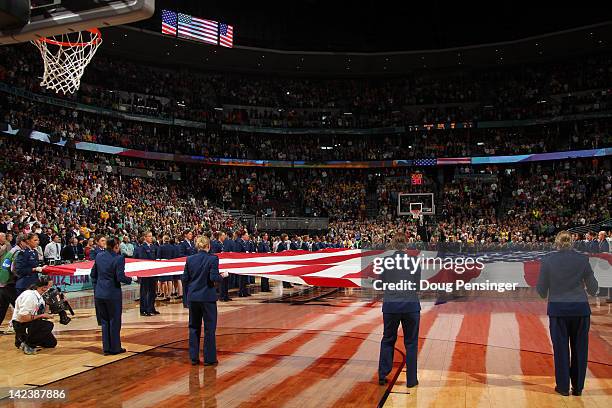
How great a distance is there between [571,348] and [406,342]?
177cm

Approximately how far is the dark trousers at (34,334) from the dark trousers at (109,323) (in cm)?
97

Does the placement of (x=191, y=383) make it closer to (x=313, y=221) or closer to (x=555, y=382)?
(x=555, y=382)

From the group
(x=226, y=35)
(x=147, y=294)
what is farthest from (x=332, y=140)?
(x=147, y=294)

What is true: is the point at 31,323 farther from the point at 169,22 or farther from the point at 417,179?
the point at 417,179

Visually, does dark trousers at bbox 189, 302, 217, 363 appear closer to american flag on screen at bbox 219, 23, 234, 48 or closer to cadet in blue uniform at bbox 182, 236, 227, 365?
cadet in blue uniform at bbox 182, 236, 227, 365

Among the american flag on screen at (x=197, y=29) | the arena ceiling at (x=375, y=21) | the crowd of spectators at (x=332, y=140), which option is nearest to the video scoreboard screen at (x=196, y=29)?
the american flag on screen at (x=197, y=29)

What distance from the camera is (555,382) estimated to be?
21.5 feet

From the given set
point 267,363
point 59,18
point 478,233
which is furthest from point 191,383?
point 478,233

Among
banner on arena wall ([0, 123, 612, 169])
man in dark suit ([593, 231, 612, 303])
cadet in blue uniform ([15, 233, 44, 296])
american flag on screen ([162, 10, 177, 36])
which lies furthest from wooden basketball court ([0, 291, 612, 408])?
american flag on screen ([162, 10, 177, 36])

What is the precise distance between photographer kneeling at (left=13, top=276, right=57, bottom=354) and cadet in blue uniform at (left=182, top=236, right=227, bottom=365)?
8.37 ft

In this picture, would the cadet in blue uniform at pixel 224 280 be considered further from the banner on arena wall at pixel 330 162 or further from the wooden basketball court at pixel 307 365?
the banner on arena wall at pixel 330 162

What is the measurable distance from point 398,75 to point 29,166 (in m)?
29.0

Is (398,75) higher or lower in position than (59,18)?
higher

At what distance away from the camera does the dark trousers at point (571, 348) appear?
6.11 metres
